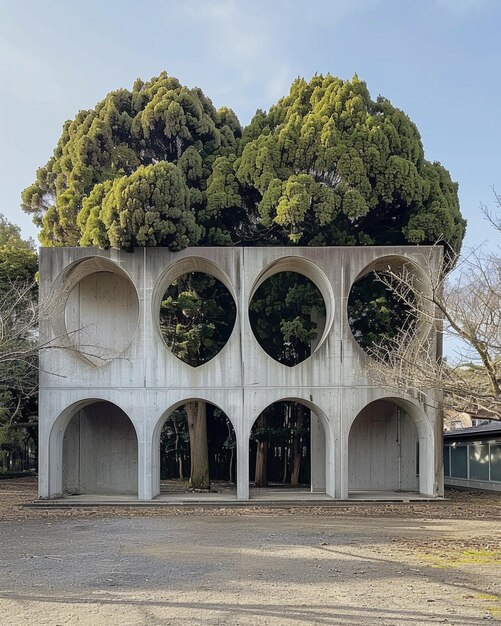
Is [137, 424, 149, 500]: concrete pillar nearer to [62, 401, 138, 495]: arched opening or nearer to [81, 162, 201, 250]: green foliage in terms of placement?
[62, 401, 138, 495]: arched opening

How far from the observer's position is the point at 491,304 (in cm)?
1099

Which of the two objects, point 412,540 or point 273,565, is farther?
point 412,540

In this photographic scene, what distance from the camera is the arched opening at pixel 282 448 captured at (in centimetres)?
2214

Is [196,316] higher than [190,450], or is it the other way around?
[196,316]

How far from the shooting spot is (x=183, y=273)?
1950 centimetres

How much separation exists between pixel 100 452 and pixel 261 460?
573 cm

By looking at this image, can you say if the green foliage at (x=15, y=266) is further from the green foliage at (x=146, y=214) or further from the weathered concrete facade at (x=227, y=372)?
the green foliage at (x=146, y=214)

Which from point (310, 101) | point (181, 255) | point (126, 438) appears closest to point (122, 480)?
point (126, 438)

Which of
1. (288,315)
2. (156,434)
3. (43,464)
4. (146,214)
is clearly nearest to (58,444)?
(43,464)

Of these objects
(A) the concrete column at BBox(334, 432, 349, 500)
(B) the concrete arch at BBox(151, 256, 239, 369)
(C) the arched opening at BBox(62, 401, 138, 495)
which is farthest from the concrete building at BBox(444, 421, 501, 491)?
(C) the arched opening at BBox(62, 401, 138, 495)

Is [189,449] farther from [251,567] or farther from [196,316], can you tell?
[251,567]

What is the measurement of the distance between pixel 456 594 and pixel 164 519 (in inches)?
334

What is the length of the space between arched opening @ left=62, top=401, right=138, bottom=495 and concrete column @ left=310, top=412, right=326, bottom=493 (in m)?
5.62

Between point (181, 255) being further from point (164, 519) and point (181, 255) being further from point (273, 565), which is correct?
point (273, 565)
